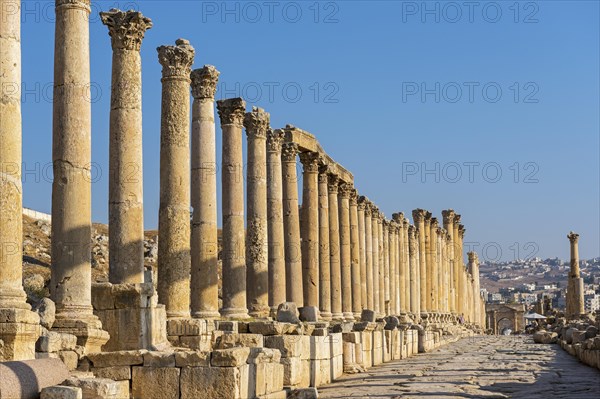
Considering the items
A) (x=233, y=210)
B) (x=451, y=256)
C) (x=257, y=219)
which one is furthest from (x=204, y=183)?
(x=451, y=256)

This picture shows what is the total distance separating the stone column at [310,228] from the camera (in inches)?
1398

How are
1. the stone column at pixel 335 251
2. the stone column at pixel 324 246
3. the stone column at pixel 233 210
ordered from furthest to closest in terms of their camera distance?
the stone column at pixel 335 251 < the stone column at pixel 324 246 < the stone column at pixel 233 210

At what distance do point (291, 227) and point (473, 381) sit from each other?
1268 cm

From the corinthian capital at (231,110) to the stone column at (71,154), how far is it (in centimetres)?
989

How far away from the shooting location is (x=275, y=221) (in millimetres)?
31016

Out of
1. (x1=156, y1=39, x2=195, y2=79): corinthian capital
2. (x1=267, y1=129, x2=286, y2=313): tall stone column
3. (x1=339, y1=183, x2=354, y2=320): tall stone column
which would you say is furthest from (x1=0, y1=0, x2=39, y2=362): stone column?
(x1=339, y1=183, x2=354, y2=320): tall stone column

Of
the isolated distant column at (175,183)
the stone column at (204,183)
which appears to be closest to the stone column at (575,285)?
the stone column at (204,183)

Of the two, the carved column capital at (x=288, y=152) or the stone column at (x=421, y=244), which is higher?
the carved column capital at (x=288, y=152)

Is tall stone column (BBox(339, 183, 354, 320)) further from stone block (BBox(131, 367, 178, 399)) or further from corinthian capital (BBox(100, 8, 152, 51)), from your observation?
stone block (BBox(131, 367, 178, 399))

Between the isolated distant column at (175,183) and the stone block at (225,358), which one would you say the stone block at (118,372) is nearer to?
the stone block at (225,358)

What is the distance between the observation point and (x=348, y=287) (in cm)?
4075

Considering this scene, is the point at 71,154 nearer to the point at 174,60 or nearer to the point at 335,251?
the point at 174,60

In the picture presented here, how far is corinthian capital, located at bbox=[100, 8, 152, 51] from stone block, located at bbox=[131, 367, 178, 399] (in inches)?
298

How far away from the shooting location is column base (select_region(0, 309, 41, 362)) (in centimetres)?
1335
